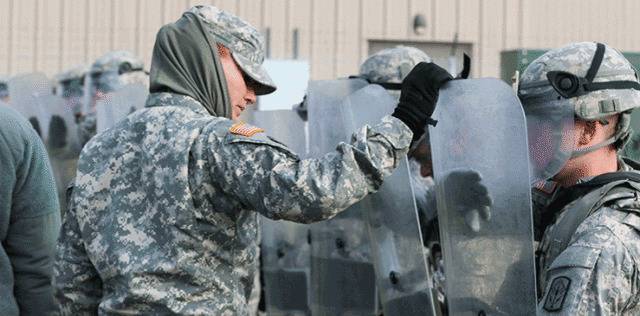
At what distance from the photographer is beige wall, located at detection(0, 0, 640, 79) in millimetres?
12438

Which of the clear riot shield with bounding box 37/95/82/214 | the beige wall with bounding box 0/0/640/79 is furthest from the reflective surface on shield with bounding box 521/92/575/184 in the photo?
the beige wall with bounding box 0/0/640/79

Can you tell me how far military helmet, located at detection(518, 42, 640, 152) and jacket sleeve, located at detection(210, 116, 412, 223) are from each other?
0.44 meters

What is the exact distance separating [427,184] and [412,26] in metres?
8.12

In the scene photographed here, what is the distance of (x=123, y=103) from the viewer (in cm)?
671

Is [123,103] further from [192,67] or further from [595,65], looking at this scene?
[595,65]

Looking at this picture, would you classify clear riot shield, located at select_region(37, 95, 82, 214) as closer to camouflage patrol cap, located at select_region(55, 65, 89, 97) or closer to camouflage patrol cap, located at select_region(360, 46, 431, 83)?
camouflage patrol cap, located at select_region(55, 65, 89, 97)

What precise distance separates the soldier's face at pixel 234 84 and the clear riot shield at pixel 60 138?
482cm

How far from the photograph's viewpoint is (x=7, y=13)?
1248cm

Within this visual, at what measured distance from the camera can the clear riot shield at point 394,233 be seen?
376 centimetres

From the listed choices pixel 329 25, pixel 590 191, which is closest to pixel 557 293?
pixel 590 191

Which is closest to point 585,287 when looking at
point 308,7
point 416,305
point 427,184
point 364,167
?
point 364,167

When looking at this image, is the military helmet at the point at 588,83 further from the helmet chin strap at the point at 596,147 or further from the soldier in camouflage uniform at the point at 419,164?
the soldier in camouflage uniform at the point at 419,164

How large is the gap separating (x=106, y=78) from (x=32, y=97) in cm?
56

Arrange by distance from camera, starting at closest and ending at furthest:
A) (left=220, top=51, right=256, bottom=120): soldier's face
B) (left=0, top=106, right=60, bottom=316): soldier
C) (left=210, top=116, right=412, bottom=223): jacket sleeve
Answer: (left=210, top=116, right=412, bottom=223): jacket sleeve < (left=220, top=51, right=256, bottom=120): soldier's face < (left=0, top=106, right=60, bottom=316): soldier
